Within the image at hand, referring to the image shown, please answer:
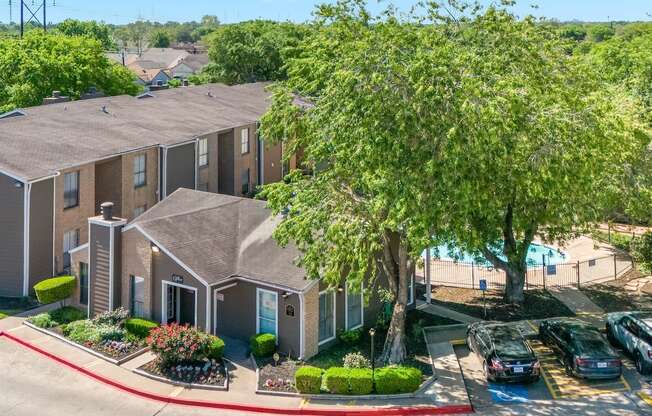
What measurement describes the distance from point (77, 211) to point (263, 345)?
44.7 feet

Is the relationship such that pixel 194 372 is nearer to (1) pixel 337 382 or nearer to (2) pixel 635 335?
(1) pixel 337 382

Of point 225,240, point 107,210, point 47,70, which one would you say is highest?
point 47,70

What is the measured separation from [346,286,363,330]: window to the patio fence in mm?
8064

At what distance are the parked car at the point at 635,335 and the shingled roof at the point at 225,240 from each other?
11656 mm

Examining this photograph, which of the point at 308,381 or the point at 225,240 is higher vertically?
the point at 225,240

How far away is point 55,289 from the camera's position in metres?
28.0

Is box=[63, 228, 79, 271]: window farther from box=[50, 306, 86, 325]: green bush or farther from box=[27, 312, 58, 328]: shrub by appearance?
box=[27, 312, 58, 328]: shrub

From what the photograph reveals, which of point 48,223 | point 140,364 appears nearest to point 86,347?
point 140,364

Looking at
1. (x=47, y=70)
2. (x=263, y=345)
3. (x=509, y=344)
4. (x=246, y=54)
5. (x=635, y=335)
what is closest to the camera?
(x=509, y=344)

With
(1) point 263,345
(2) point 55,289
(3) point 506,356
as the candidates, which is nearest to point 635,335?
(3) point 506,356

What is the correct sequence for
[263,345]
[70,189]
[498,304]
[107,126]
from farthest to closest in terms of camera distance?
1. [107,126]
2. [70,189]
3. [498,304]
4. [263,345]

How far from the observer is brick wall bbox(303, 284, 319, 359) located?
23.9m

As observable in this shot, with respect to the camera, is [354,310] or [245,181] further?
[245,181]

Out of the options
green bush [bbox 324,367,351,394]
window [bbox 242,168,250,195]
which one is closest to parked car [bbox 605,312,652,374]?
green bush [bbox 324,367,351,394]
